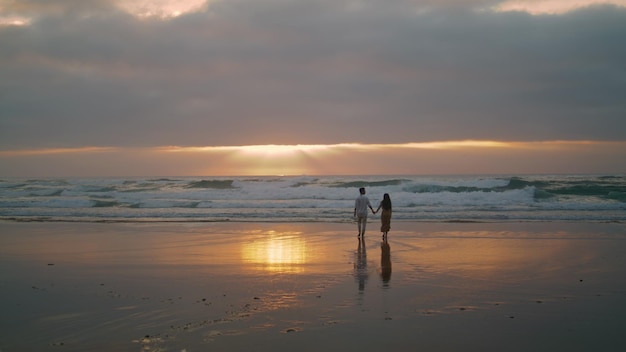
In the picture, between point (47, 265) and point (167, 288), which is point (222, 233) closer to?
point (47, 265)

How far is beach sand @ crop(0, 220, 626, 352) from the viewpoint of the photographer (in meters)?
6.20

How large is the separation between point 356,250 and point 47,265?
7030mm

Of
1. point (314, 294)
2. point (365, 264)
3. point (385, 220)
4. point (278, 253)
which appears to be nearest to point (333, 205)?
point (385, 220)

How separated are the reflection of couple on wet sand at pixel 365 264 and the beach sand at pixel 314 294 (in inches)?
1.5

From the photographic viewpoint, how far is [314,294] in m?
8.41

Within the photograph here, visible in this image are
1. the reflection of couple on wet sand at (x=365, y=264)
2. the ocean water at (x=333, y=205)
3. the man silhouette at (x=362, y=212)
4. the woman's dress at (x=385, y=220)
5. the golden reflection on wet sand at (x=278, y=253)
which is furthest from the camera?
the ocean water at (x=333, y=205)

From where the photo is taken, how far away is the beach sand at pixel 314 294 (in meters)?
6.20

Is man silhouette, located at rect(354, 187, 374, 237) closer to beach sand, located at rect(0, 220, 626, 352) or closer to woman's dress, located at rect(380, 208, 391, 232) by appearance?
woman's dress, located at rect(380, 208, 391, 232)

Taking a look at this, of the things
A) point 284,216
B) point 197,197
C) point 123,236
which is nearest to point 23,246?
point 123,236

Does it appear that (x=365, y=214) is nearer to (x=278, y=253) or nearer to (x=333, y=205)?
(x=278, y=253)

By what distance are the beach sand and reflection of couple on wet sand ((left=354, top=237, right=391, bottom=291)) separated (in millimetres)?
37

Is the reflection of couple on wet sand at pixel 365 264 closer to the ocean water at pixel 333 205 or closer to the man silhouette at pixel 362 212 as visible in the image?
the man silhouette at pixel 362 212

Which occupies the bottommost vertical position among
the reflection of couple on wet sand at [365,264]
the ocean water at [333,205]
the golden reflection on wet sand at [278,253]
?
the reflection of couple on wet sand at [365,264]

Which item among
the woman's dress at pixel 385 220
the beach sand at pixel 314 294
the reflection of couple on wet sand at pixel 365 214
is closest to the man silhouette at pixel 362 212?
the reflection of couple on wet sand at pixel 365 214
